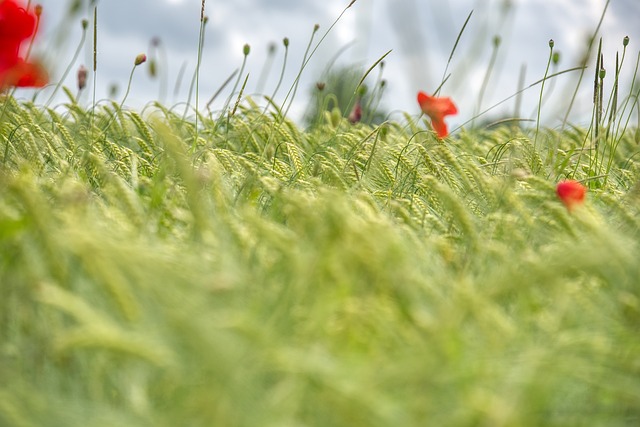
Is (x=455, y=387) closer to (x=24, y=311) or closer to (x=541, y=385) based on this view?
(x=541, y=385)

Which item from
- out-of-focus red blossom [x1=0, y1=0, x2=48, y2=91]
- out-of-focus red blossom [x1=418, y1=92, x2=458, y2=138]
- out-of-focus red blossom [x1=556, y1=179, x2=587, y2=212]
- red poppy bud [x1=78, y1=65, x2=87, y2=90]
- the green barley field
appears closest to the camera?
the green barley field

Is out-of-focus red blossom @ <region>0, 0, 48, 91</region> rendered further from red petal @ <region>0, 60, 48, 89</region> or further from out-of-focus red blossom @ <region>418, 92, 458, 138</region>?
out-of-focus red blossom @ <region>418, 92, 458, 138</region>

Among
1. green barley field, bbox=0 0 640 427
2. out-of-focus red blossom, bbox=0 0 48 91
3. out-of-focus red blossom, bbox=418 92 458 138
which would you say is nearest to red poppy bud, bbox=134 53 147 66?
out-of-focus red blossom, bbox=0 0 48 91

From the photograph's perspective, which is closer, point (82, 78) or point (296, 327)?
point (296, 327)

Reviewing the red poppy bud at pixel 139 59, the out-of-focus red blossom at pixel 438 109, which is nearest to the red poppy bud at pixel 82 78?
the red poppy bud at pixel 139 59

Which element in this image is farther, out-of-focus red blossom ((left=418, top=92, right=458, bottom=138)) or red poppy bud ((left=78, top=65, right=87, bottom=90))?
red poppy bud ((left=78, top=65, right=87, bottom=90))

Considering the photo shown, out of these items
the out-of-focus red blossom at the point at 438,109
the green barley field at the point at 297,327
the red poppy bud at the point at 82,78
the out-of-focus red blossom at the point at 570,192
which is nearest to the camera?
the green barley field at the point at 297,327

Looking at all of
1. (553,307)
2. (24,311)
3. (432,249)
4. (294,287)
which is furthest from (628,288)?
(24,311)

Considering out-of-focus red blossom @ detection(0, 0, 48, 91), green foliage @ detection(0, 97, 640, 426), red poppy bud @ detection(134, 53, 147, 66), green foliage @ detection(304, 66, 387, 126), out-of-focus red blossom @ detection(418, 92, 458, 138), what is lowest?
green foliage @ detection(0, 97, 640, 426)

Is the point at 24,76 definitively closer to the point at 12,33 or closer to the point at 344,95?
the point at 12,33

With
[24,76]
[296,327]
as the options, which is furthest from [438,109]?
[296,327]

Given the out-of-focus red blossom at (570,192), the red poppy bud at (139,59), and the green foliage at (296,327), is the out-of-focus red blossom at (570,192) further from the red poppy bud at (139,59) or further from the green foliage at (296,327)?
the red poppy bud at (139,59)

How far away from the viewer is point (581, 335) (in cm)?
91

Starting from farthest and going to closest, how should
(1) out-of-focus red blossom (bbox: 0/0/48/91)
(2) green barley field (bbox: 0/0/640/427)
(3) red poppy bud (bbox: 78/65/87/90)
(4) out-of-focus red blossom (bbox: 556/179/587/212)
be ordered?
(3) red poppy bud (bbox: 78/65/87/90) < (1) out-of-focus red blossom (bbox: 0/0/48/91) < (4) out-of-focus red blossom (bbox: 556/179/587/212) < (2) green barley field (bbox: 0/0/640/427)
